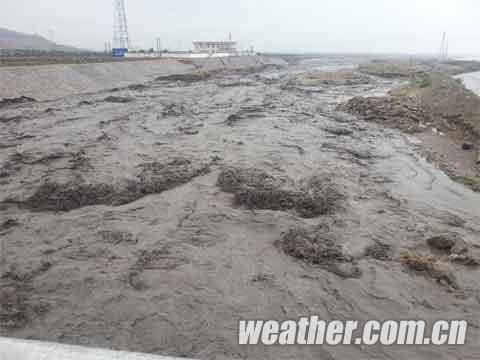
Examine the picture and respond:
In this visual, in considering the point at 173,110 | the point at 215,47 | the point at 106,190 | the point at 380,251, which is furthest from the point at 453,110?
the point at 215,47

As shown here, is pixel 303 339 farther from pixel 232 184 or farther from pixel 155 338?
pixel 232 184

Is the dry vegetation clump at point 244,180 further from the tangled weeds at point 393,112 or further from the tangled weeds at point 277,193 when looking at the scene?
the tangled weeds at point 393,112

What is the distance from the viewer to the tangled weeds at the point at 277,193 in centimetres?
808

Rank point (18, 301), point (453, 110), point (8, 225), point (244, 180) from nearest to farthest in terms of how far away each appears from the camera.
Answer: point (18, 301) → point (8, 225) → point (244, 180) → point (453, 110)

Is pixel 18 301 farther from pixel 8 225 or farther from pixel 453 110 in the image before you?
pixel 453 110

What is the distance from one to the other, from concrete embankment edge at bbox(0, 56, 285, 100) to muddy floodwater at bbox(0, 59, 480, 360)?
550 inches

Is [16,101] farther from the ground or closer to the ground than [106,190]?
farther from the ground

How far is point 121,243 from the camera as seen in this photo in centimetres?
654

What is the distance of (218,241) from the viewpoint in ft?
22.0

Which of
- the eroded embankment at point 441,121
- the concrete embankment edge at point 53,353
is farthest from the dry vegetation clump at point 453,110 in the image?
the concrete embankment edge at point 53,353

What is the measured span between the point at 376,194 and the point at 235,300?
19.5ft

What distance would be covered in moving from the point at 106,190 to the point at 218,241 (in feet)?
13.4

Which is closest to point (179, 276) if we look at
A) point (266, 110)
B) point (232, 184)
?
point (232, 184)

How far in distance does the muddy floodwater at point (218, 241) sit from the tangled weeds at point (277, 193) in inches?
2.1
